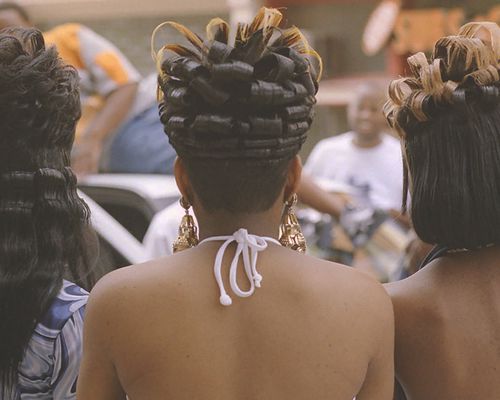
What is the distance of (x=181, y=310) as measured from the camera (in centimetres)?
176

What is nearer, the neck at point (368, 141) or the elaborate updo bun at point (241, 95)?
the elaborate updo bun at point (241, 95)

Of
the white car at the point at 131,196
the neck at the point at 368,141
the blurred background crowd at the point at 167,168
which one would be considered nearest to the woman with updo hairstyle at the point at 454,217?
the blurred background crowd at the point at 167,168

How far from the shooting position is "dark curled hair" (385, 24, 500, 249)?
6.53 ft

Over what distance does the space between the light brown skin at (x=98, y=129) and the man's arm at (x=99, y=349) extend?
122 inches

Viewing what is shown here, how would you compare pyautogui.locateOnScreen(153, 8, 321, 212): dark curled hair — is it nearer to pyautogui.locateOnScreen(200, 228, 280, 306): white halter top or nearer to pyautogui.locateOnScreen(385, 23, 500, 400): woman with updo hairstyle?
pyautogui.locateOnScreen(200, 228, 280, 306): white halter top

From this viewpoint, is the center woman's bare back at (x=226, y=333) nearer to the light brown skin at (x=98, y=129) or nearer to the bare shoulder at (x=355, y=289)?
the bare shoulder at (x=355, y=289)

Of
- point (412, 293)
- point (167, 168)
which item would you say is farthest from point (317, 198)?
point (412, 293)

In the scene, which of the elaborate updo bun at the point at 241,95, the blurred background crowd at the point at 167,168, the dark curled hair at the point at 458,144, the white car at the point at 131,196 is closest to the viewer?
the elaborate updo bun at the point at 241,95

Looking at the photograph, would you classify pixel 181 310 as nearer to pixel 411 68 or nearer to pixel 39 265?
pixel 39 265

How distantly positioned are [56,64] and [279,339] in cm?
84

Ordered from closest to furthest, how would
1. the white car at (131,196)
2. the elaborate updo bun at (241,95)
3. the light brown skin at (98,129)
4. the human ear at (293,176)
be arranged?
the elaborate updo bun at (241,95)
the human ear at (293,176)
the white car at (131,196)
the light brown skin at (98,129)

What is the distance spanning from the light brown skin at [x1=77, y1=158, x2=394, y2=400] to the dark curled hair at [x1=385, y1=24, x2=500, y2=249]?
0.31m

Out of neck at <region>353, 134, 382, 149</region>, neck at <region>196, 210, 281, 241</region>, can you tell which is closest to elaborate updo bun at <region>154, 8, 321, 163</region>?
neck at <region>196, 210, 281, 241</region>

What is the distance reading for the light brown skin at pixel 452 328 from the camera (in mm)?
2010
